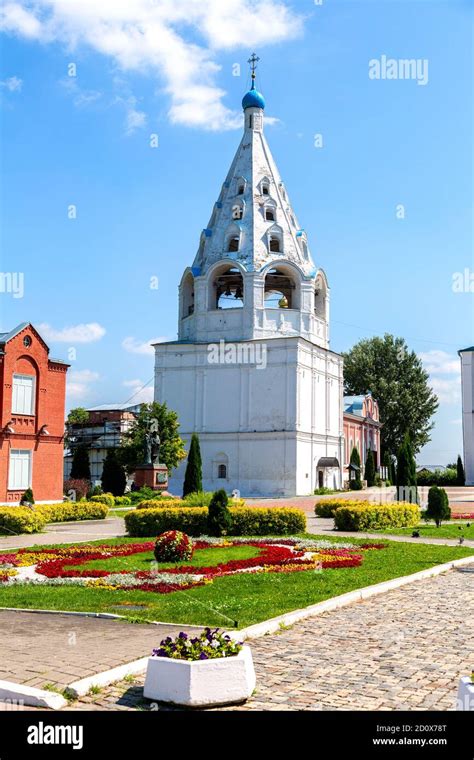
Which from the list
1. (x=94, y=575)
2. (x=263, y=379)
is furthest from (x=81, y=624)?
Result: (x=263, y=379)

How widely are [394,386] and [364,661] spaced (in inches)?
3004

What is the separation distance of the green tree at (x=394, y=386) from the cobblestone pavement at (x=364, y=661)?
7236cm

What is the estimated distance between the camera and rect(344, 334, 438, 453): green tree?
82125 millimetres

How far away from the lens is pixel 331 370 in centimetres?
5391

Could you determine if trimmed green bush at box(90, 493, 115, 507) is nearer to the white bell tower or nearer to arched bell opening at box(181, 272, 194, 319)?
the white bell tower

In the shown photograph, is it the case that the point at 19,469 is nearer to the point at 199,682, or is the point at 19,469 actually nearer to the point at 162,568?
the point at 162,568

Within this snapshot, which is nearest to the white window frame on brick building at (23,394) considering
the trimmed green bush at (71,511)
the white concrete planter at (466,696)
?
the trimmed green bush at (71,511)

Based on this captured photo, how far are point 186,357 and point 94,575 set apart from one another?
36675 millimetres

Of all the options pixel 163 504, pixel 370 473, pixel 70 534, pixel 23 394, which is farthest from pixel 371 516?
pixel 370 473

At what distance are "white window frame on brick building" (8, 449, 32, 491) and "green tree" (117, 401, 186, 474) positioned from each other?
10.7m

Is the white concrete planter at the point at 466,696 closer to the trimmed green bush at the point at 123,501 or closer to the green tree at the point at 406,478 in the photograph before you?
the green tree at the point at 406,478

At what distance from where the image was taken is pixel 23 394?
32.6m

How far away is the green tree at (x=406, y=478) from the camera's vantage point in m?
31.5

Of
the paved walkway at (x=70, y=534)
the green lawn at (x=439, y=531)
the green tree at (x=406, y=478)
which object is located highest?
the green tree at (x=406, y=478)
